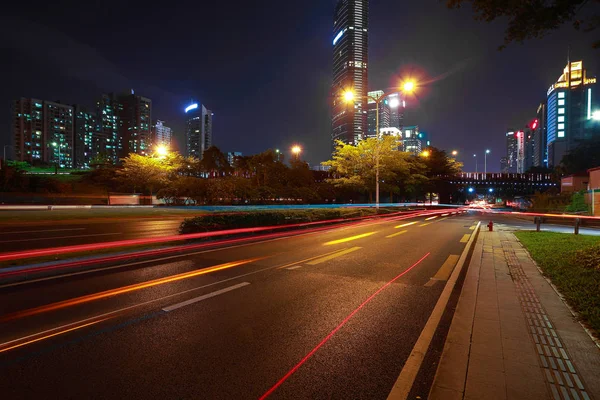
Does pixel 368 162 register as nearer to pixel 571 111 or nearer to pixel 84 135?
pixel 571 111

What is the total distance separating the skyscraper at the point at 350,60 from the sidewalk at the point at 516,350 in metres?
137

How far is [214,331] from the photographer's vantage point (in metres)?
4.74

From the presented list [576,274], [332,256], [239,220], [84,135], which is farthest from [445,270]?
[84,135]

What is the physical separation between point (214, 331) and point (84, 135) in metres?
205

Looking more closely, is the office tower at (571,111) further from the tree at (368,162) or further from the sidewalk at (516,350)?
the sidewalk at (516,350)

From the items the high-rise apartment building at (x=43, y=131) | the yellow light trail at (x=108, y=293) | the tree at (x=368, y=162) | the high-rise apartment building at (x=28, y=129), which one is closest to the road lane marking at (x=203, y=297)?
the yellow light trail at (x=108, y=293)

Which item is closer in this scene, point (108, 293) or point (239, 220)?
point (108, 293)

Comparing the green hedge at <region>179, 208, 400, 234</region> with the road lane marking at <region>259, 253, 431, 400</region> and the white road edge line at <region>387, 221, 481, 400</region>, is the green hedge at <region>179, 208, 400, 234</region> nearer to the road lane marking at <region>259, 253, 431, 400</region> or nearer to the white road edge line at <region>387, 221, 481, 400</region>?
the road lane marking at <region>259, 253, 431, 400</region>

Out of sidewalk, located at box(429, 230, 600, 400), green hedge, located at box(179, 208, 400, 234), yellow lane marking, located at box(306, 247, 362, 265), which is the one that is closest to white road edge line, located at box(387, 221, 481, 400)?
sidewalk, located at box(429, 230, 600, 400)

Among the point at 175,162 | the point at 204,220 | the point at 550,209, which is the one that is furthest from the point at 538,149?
the point at 204,220

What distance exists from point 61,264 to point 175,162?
4491cm

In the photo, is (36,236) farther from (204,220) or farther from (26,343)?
(26,343)

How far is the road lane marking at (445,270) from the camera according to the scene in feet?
26.1

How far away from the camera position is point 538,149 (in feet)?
630
